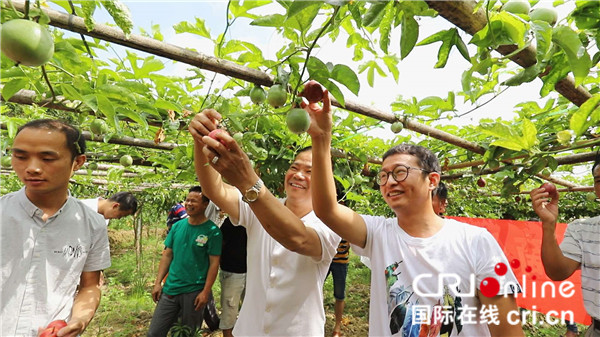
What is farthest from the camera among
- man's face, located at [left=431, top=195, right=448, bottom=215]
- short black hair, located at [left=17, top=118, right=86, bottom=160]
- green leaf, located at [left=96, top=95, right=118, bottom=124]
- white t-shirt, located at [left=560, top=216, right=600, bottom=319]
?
man's face, located at [left=431, top=195, right=448, bottom=215]

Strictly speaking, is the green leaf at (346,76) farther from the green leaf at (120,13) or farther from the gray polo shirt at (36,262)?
the gray polo shirt at (36,262)

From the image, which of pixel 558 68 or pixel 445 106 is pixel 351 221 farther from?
pixel 445 106

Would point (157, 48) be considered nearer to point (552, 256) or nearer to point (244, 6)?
point (244, 6)

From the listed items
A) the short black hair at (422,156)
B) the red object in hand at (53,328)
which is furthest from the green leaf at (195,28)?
the red object in hand at (53,328)

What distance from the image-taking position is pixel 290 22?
104cm

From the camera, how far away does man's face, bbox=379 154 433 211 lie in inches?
57.5

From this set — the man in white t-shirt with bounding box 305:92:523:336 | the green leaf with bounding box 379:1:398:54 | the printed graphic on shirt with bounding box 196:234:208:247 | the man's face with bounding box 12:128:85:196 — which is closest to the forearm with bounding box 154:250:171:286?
the printed graphic on shirt with bounding box 196:234:208:247

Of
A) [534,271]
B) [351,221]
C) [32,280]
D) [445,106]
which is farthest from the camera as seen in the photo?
[534,271]

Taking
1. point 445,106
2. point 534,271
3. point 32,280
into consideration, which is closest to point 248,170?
point 32,280

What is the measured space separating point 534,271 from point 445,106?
354cm

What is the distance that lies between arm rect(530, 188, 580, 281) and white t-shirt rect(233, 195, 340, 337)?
51.2 inches

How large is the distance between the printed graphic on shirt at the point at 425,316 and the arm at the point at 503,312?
0.38ft

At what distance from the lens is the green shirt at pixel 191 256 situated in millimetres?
3260

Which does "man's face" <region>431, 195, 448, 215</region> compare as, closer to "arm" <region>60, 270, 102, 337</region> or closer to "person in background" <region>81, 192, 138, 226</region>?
"arm" <region>60, 270, 102, 337</region>
